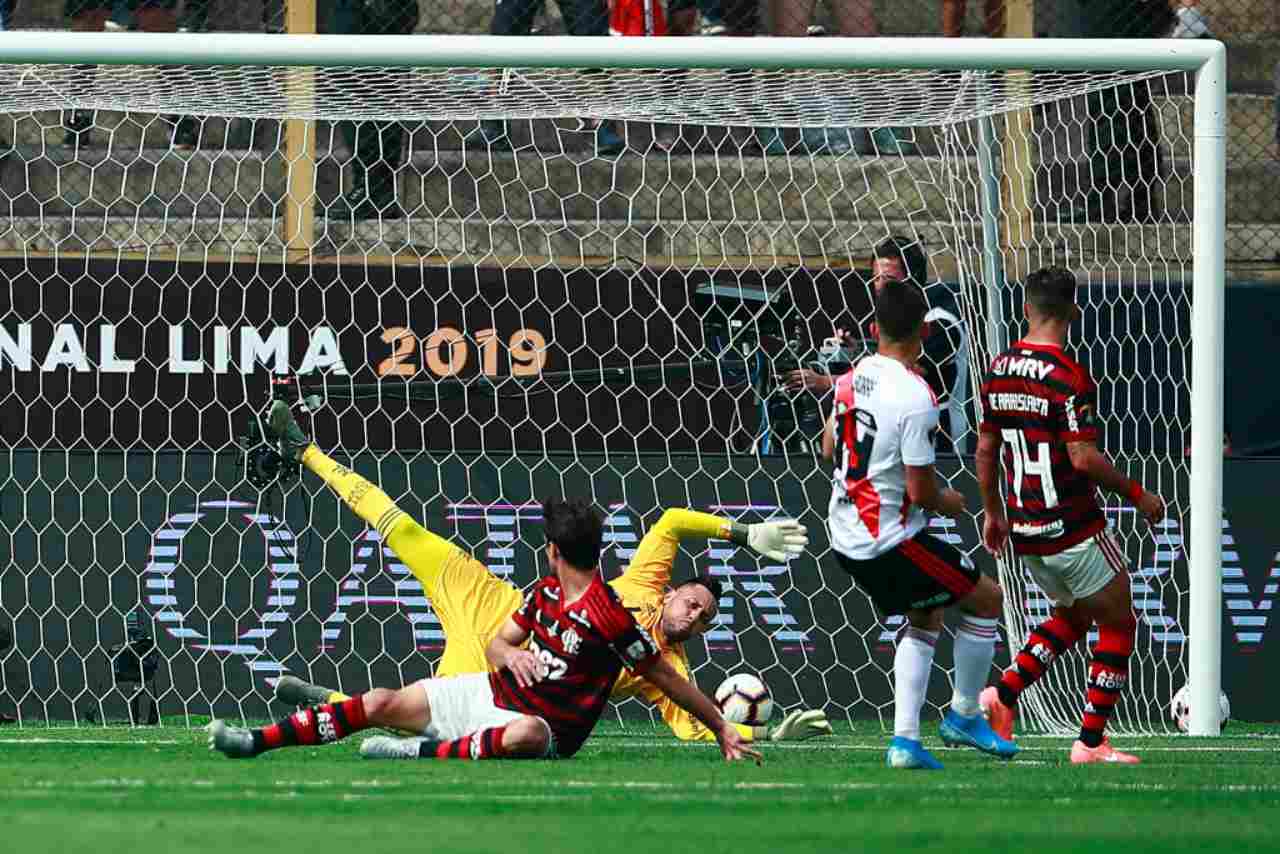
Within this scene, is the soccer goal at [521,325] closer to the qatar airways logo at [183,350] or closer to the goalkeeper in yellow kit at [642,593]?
the qatar airways logo at [183,350]

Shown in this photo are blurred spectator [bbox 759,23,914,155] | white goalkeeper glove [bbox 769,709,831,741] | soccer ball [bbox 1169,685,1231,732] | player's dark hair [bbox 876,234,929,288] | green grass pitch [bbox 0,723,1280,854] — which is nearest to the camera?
green grass pitch [bbox 0,723,1280,854]

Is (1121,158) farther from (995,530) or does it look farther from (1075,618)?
(995,530)

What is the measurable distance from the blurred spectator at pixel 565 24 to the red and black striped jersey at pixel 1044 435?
4.62 m

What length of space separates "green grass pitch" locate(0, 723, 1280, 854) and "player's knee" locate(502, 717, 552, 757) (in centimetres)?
12

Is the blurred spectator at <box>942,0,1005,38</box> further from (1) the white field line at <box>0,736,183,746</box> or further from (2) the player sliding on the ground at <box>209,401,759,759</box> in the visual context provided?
(1) the white field line at <box>0,736,183,746</box>

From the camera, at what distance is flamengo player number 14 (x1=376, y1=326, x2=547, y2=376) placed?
33.4 ft

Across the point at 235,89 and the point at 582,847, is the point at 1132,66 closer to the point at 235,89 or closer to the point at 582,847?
the point at 235,89

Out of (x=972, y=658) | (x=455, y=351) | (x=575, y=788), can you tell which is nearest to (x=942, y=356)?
(x=455, y=351)

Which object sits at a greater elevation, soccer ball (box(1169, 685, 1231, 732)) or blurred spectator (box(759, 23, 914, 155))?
blurred spectator (box(759, 23, 914, 155))

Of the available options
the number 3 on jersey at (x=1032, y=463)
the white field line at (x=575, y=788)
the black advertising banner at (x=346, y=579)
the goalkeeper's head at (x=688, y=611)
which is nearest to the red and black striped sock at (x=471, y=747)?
the white field line at (x=575, y=788)

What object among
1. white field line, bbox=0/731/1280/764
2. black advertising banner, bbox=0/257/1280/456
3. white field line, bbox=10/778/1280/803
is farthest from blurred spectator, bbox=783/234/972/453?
white field line, bbox=10/778/1280/803

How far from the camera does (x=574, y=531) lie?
21.7 feet

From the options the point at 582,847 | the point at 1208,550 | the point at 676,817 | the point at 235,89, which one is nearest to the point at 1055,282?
the point at 1208,550

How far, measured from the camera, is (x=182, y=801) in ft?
17.7
